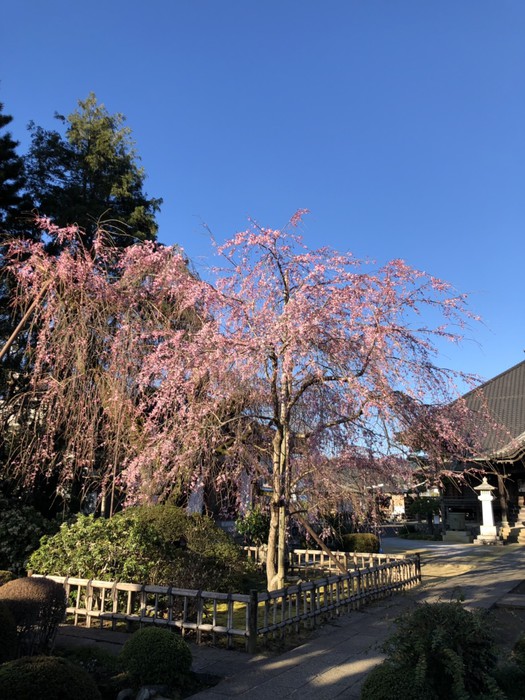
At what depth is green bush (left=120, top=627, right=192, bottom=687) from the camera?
479cm

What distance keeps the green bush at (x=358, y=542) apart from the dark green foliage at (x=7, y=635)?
568 inches

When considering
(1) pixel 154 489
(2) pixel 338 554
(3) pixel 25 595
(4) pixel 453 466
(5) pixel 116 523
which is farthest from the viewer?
(4) pixel 453 466

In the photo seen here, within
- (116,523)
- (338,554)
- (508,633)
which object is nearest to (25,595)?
(116,523)

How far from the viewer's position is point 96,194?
18062mm

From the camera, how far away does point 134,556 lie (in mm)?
7766

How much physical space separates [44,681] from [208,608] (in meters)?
5.05

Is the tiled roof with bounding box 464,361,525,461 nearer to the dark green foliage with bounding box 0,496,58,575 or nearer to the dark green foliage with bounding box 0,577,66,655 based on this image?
the dark green foliage with bounding box 0,496,58,575

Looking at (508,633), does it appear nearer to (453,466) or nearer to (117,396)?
(117,396)

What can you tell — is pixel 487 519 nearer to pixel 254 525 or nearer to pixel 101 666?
pixel 254 525

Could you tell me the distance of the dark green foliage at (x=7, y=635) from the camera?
412cm

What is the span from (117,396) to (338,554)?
6.56m

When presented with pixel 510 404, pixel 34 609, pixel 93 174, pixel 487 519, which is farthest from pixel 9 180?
pixel 510 404

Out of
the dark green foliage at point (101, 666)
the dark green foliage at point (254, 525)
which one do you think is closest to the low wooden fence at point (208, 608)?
the dark green foliage at point (101, 666)

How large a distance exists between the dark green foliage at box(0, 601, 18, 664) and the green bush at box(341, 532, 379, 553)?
14.4 metres
